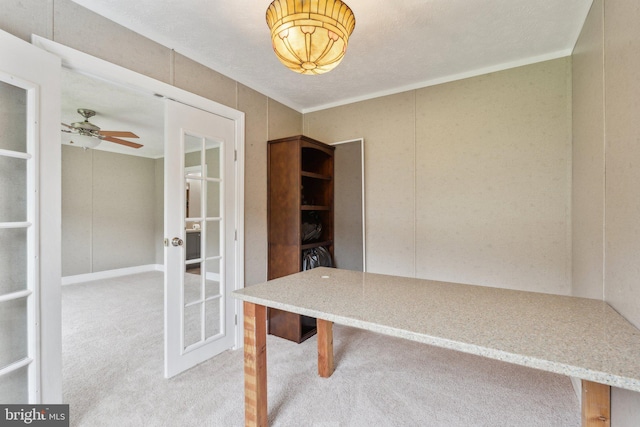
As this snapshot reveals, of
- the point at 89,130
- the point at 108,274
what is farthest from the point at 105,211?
the point at 89,130

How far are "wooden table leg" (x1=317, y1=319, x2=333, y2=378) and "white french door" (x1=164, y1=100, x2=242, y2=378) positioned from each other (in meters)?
0.90

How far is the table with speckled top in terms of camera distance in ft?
2.84

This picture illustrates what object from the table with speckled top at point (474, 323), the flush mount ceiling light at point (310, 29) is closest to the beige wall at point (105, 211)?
the table with speckled top at point (474, 323)

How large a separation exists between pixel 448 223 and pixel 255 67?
7.34ft

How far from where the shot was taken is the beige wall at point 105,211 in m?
5.09

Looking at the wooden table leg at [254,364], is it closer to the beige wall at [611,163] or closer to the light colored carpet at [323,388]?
the light colored carpet at [323,388]

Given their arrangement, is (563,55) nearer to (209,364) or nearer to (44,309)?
(209,364)

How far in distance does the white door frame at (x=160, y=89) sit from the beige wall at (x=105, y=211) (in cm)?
429

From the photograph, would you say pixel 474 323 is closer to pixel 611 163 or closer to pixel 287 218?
pixel 611 163

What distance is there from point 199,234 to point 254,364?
128 cm

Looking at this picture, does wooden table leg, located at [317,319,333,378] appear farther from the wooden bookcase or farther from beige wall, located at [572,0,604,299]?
beige wall, located at [572,0,604,299]

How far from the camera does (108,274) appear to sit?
554cm

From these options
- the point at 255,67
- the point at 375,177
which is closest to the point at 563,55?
the point at 375,177

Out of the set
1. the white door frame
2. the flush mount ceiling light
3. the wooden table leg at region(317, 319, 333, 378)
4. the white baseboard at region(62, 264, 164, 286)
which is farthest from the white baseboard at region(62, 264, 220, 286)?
the flush mount ceiling light
